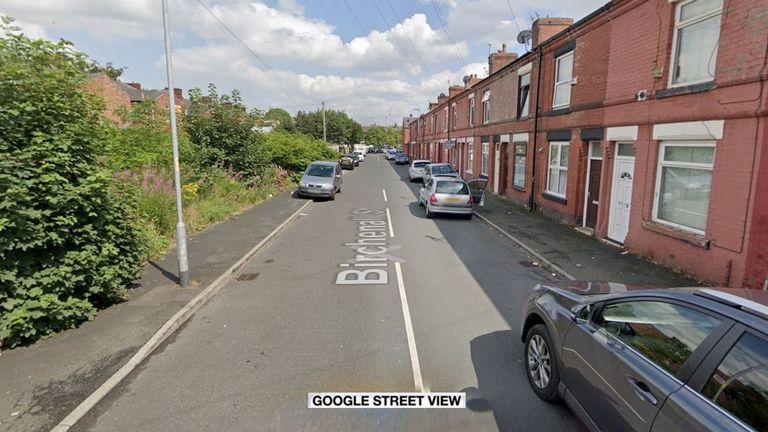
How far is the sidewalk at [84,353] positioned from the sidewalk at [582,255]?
22.2ft

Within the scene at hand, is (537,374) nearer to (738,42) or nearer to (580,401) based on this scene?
(580,401)

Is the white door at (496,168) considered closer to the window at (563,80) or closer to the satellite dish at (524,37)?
the satellite dish at (524,37)

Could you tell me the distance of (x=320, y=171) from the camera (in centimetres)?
1878

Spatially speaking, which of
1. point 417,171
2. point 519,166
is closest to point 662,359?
point 519,166

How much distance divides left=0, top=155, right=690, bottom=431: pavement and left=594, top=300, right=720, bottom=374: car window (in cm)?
105

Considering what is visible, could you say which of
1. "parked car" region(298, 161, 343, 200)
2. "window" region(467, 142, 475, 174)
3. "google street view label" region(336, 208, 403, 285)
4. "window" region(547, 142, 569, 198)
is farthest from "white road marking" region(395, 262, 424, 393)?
"window" region(467, 142, 475, 174)

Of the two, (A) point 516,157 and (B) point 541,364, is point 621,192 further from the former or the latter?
(A) point 516,157

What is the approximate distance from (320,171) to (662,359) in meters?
17.3

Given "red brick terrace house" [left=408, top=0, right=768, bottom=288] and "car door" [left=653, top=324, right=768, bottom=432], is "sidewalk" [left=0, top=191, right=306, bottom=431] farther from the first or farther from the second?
"red brick terrace house" [left=408, top=0, right=768, bottom=288]

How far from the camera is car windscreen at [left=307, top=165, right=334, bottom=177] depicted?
60.6 ft

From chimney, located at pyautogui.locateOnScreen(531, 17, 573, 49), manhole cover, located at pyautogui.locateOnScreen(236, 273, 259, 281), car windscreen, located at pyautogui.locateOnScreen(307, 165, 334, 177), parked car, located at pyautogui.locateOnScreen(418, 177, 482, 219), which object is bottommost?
→ manhole cover, located at pyautogui.locateOnScreen(236, 273, 259, 281)

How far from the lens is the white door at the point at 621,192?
8.92m

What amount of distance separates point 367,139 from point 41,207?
12946cm

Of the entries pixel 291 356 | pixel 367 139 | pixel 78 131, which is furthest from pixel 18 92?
pixel 367 139
